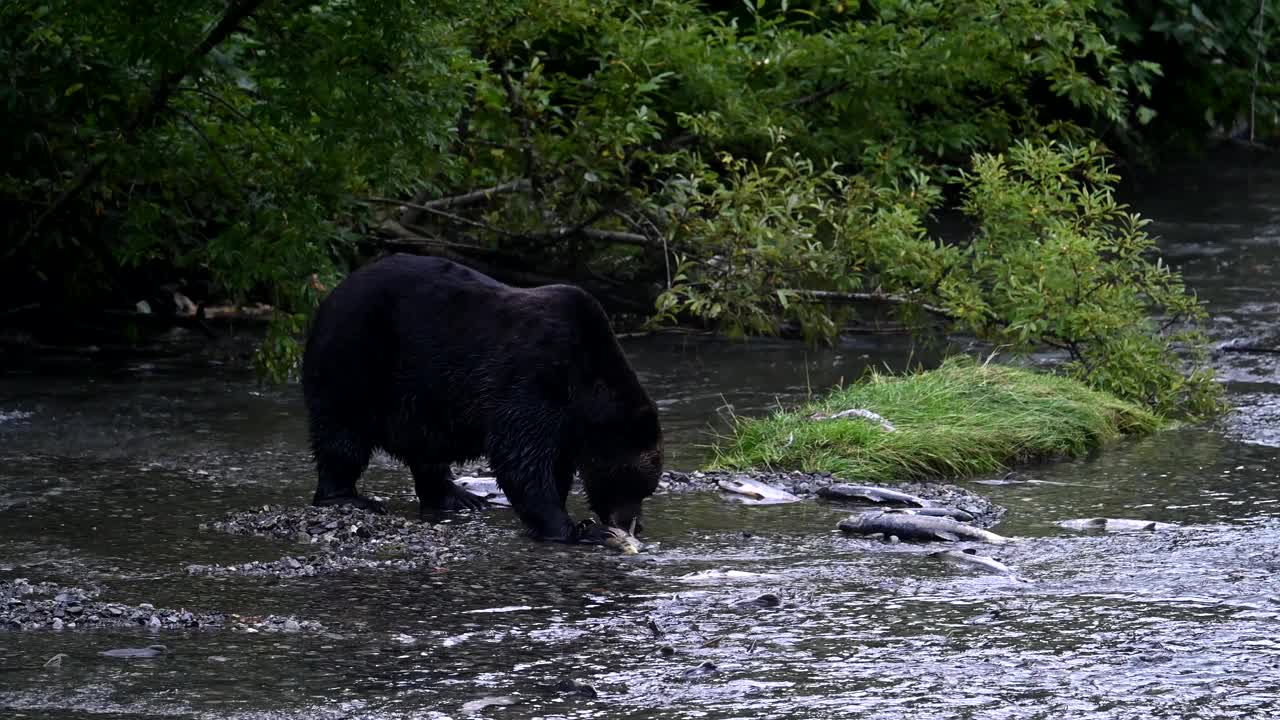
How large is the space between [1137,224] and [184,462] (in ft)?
19.0

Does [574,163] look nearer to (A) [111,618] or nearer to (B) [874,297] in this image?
(B) [874,297]

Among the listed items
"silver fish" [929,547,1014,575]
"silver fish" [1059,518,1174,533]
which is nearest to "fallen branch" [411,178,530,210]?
"silver fish" [1059,518,1174,533]

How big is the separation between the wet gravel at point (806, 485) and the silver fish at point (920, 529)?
0.63m

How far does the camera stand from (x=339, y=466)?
7434mm

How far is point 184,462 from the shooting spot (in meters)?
8.67

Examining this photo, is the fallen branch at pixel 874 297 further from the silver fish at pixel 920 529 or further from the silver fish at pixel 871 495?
the silver fish at pixel 920 529

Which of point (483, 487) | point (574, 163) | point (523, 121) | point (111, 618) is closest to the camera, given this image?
point (111, 618)

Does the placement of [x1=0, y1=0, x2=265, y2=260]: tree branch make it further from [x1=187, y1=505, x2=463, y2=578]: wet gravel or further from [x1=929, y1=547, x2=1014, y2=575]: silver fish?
[x1=929, y1=547, x2=1014, y2=575]: silver fish

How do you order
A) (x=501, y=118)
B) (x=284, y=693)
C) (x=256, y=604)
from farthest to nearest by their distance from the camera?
1. (x=501, y=118)
2. (x=256, y=604)
3. (x=284, y=693)

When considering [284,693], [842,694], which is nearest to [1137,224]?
[842,694]

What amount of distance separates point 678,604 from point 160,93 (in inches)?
191

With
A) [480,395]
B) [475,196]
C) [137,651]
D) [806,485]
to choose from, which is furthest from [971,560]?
[475,196]

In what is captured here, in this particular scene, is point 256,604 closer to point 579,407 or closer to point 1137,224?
point 579,407

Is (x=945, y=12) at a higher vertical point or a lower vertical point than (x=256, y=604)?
higher
